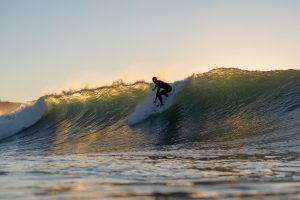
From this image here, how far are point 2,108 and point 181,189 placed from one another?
36.3 m

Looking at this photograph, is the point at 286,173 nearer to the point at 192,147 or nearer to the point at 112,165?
the point at 112,165

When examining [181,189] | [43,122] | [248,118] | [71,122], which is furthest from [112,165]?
[43,122]

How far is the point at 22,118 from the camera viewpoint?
22.1m

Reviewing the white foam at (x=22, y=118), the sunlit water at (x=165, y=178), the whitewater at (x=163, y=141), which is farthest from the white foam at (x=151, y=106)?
the sunlit water at (x=165, y=178)

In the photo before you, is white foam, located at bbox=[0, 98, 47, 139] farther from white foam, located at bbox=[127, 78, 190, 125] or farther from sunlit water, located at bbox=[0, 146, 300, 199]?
sunlit water, located at bbox=[0, 146, 300, 199]

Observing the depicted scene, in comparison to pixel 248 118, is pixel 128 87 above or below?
above

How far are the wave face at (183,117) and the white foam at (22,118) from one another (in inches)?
2.0

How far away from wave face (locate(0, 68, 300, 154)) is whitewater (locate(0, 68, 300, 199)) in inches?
1.4

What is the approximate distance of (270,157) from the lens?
740cm

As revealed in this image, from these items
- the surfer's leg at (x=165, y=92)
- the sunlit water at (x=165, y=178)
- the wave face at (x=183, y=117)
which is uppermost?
the surfer's leg at (x=165, y=92)

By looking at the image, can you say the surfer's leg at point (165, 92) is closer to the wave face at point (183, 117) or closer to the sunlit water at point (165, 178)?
the wave face at point (183, 117)

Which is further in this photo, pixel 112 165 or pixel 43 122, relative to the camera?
pixel 43 122

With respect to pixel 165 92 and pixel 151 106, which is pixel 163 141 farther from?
pixel 165 92

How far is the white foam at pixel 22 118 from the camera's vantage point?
813 inches
